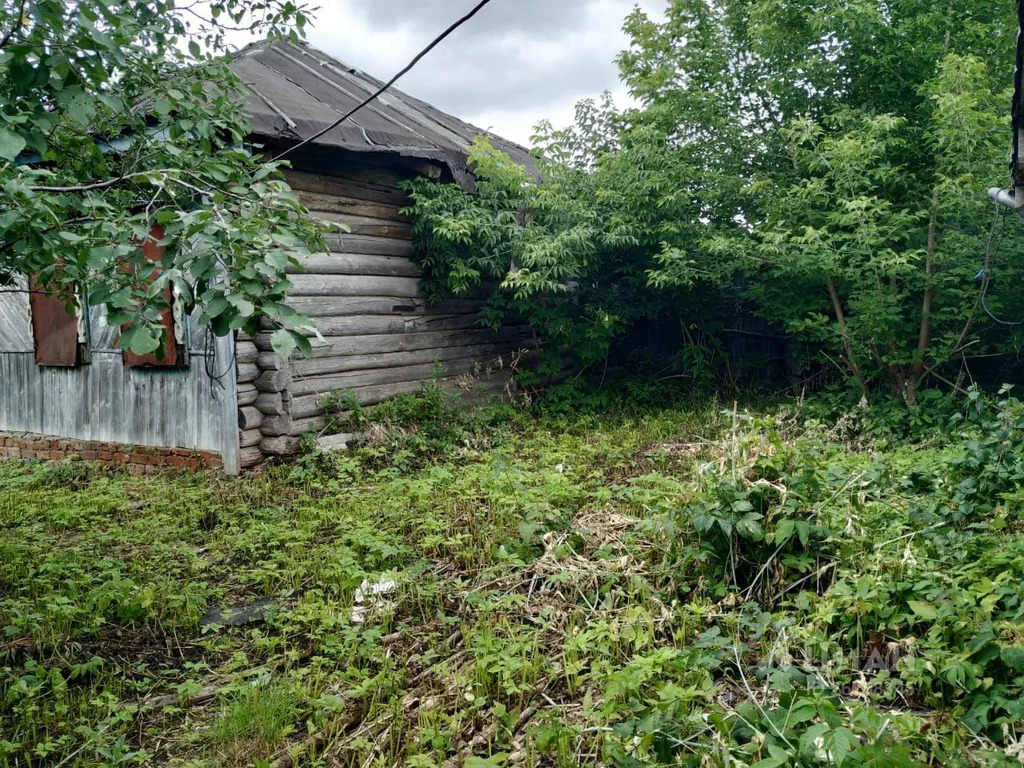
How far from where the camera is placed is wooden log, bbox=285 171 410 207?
7.19 meters

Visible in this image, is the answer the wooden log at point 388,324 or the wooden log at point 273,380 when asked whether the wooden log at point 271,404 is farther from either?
the wooden log at point 388,324

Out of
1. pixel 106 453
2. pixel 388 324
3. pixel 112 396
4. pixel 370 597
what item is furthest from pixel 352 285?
pixel 370 597

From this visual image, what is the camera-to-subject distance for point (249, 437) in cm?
681

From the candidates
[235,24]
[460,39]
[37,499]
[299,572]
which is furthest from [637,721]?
[37,499]

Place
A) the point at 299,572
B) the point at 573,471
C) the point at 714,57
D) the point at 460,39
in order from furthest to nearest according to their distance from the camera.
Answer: the point at 714,57 → the point at 573,471 → the point at 299,572 → the point at 460,39

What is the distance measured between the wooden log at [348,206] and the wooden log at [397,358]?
1.54m

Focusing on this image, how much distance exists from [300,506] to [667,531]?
3227 millimetres

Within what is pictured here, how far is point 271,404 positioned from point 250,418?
230 millimetres

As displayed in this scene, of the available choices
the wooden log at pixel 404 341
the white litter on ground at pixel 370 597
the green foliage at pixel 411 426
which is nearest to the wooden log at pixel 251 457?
the green foliage at pixel 411 426

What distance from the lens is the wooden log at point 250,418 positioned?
6.72 meters

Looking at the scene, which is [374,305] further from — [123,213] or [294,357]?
[123,213]

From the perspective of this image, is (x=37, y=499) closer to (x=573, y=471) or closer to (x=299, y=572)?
(x=299, y=572)

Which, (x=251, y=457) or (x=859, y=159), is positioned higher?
(x=859, y=159)

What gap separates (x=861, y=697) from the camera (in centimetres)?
261
